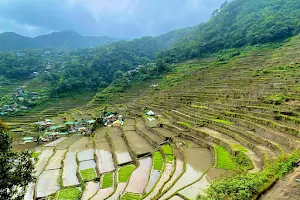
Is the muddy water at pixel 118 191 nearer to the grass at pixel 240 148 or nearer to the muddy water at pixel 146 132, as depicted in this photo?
the muddy water at pixel 146 132

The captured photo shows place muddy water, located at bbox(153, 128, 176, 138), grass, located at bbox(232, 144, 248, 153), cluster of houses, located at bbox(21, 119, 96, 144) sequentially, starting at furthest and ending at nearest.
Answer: cluster of houses, located at bbox(21, 119, 96, 144), muddy water, located at bbox(153, 128, 176, 138), grass, located at bbox(232, 144, 248, 153)

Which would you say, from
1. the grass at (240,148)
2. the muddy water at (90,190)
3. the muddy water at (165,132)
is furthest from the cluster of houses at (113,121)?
the grass at (240,148)

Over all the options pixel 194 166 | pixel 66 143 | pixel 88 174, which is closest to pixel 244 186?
pixel 194 166

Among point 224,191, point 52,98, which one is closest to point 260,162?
point 224,191

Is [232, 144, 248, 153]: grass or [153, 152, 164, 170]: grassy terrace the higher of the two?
[232, 144, 248, 153]: grass

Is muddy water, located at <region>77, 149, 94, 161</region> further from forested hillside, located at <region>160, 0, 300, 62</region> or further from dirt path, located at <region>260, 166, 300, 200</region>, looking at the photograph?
forested hillside, located at <region>160, 0, 300, 62</region>

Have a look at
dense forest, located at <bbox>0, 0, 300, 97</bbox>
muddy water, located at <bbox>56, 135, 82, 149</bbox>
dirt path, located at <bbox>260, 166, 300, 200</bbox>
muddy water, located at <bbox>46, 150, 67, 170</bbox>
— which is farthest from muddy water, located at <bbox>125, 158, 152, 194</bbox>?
dense forest, located at <bbox>0, 0, 300, 97</bbox>

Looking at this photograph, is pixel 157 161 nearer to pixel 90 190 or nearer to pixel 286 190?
pixel 90 190
